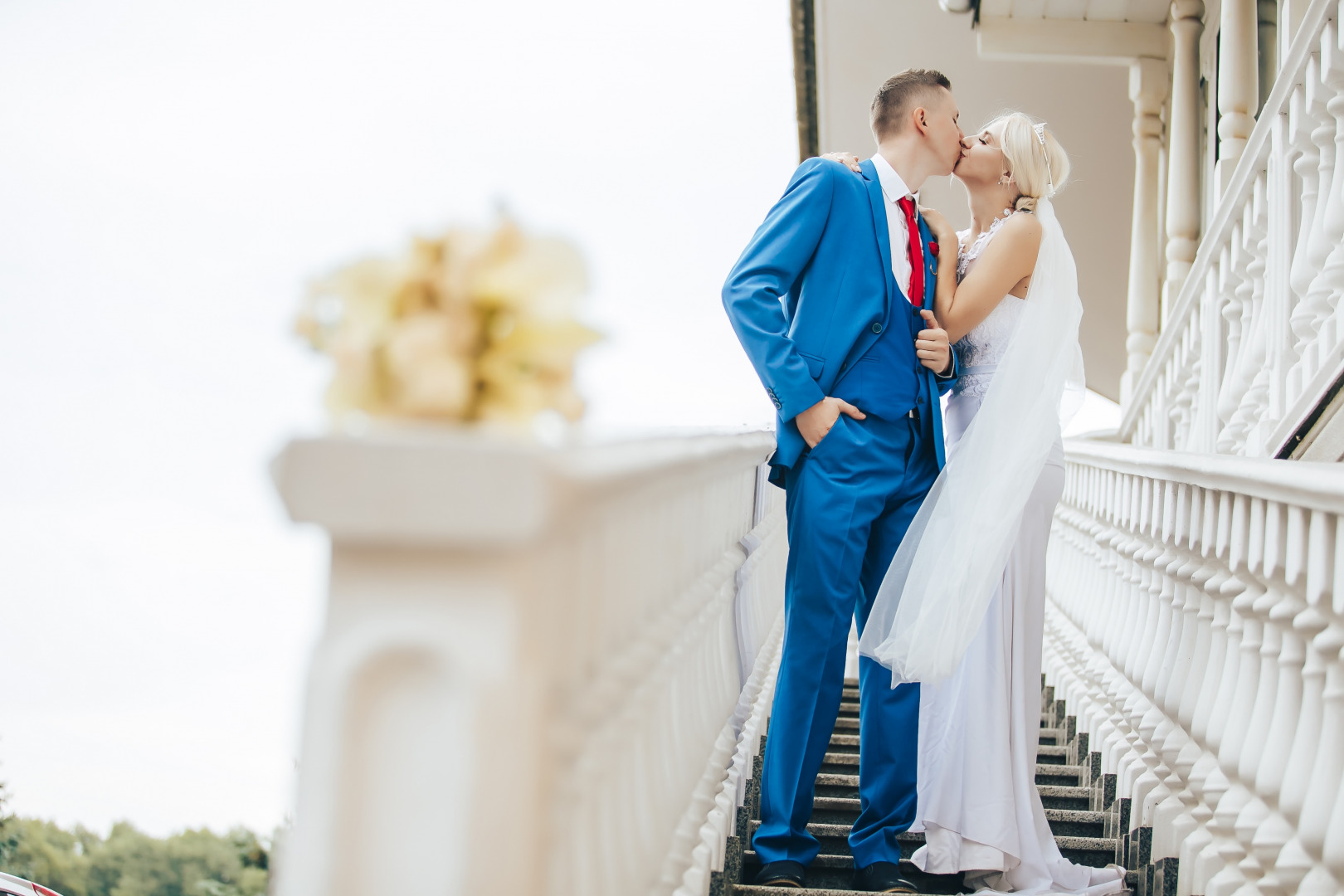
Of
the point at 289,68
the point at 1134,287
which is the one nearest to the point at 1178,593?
the point at 1134,287

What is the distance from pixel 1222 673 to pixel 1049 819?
0.89 m

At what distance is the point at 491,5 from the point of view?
22.6 metres

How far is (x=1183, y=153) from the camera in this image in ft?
20.4

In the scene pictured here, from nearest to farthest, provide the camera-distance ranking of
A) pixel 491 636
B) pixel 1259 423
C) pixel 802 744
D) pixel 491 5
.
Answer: pixel 491 636
pixel 802 744
pixel 1259 423
pixel 491 5

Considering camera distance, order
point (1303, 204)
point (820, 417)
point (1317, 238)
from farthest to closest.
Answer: point (1303, 204) < point (1317, 238) < point (820, 417)

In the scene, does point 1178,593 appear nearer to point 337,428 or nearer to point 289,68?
point 337,428

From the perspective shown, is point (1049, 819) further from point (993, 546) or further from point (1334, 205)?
point (1334, 205)

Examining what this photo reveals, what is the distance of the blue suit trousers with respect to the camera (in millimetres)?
2664

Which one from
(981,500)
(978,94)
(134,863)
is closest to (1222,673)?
(981,500)

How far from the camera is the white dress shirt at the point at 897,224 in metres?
2.95

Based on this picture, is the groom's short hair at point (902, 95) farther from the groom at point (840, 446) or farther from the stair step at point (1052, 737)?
the stair step at point (1052, 737)

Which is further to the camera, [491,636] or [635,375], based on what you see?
[635,375]

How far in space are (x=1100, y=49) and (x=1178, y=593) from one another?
17.7 feet

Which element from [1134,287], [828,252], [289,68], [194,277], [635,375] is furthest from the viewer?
[194,277]
